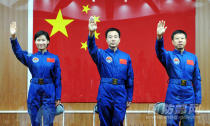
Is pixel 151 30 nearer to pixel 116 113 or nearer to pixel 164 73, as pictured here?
pixel 164 73

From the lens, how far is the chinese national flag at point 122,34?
4.59m

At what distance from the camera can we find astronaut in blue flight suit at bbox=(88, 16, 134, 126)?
3.81 meters

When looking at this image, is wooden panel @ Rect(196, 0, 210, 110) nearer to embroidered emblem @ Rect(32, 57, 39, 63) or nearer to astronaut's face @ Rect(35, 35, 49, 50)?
astronaut's face @ Rect(35, 35, 49, 50)

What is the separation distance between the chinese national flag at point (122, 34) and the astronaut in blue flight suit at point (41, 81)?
567mm

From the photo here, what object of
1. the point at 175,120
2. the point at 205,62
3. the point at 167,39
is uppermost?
the point at 167,39

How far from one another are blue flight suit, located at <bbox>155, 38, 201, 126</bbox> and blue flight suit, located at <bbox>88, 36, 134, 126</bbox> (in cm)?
55

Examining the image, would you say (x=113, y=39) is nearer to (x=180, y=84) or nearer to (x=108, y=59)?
(x=108, y=59)

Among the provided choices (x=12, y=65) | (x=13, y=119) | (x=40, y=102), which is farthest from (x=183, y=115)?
(x=12, y=65)

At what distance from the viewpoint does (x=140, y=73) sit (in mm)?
4641

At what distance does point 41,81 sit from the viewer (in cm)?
391

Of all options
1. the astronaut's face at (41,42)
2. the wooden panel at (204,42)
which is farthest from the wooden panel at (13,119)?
the wooden panel at (204,42)

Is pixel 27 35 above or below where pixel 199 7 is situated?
below

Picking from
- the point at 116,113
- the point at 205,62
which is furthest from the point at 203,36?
the point at 116,113

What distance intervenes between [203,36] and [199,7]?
1.55 feet
